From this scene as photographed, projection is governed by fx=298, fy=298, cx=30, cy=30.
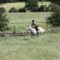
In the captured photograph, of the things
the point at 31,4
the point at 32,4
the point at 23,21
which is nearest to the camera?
the point at 23,21

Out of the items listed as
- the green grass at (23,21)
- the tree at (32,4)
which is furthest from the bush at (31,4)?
the green grass at (23,21)

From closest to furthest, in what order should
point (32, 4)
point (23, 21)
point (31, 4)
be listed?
1. point (23, 21)
2. point (31, 4)
3. point (32, 4)

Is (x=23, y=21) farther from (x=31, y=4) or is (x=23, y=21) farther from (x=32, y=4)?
(x=32, y=4)

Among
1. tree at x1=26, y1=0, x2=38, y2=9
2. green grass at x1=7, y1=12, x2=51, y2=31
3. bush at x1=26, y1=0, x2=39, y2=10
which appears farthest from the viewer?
tree at x1=26, y1=0, x2=38, y2=9

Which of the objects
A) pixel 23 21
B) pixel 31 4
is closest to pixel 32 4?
pixel 31 4

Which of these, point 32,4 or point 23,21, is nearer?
point 23,21

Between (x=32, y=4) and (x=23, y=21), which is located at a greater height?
(x=23, y=21)

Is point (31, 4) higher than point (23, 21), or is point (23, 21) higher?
point (23, 21)

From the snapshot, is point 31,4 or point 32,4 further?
point 32,4

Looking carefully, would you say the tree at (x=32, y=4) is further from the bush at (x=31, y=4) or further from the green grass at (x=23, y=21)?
the green grass at (x=23, y=21)

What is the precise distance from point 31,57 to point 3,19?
79.8 ft

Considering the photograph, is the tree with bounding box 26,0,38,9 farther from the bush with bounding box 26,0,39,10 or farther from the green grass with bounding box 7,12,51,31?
the green grass with bounding box 7,12,51,31

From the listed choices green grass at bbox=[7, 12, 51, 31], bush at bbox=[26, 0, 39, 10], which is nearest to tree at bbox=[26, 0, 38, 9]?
bush at bbox=[26, 0, 39, 10]

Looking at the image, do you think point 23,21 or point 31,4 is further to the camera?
point 31,4
